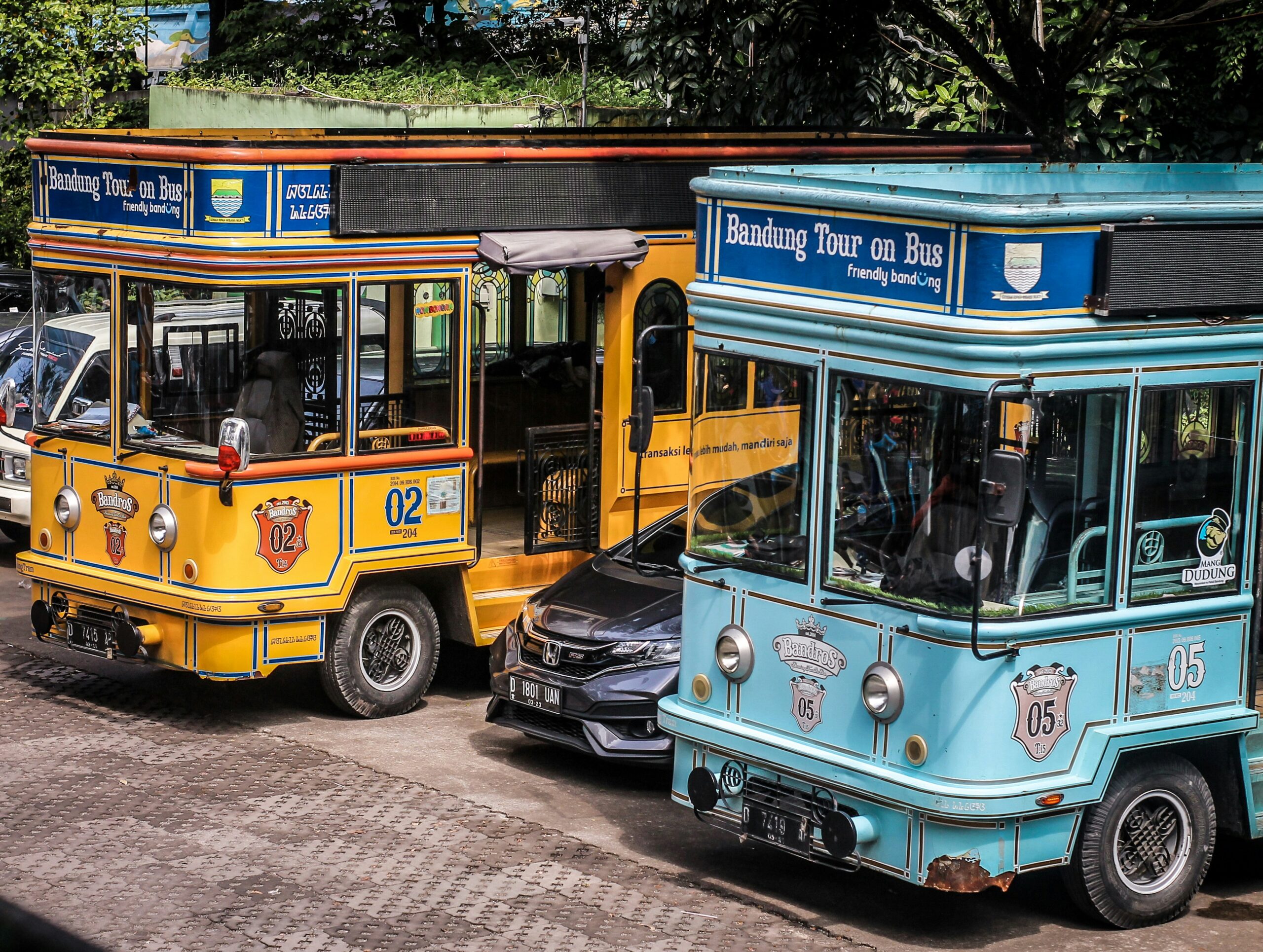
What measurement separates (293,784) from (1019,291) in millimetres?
4700

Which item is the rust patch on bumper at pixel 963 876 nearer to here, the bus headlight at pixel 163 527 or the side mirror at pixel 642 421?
the side mirror at pixel 642 421

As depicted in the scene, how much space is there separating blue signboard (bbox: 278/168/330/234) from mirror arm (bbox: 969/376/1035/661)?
15.3ft

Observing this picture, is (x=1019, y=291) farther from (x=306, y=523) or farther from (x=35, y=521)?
(x=35, y=521)

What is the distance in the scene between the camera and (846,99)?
16172mm

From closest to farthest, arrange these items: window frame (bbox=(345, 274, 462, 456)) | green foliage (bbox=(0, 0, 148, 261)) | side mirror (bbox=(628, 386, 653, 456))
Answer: side mirror (bbox=(628, 386, 653, 456)) < window frame (bbox=(345, 274, 462, 456)) < green foliage (bbox=(0, 0, 148, 261))

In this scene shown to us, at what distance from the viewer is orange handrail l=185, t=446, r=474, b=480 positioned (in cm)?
935

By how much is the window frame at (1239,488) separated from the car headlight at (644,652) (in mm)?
2774

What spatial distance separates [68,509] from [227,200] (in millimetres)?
2279

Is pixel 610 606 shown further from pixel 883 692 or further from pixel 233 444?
pixel 883 692

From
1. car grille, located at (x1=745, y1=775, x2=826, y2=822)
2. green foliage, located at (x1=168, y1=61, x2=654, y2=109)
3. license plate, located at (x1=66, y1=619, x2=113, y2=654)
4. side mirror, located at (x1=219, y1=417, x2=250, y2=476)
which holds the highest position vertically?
green foliage, located at (x1=168, y1=61, x2=654, y2=109)

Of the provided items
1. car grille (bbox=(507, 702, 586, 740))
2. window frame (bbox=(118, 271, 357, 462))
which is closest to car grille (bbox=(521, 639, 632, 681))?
car grille (bbox=(507, 702, 586, 740))

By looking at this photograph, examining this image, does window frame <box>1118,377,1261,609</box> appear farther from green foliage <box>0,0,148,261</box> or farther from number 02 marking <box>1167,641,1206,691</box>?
green foliage <box>0,0,148,261</box>

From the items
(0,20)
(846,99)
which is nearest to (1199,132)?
(846,99)

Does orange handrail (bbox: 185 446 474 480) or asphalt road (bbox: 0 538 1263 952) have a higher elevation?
orange handrail (bbox: 185 446 474 480)
